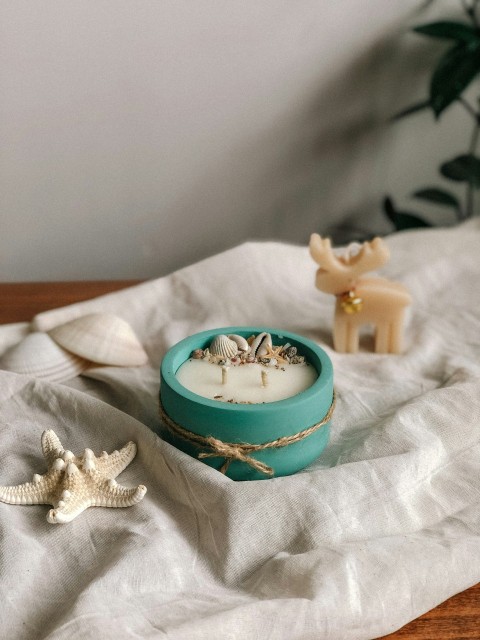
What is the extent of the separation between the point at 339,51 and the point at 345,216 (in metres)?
0.26

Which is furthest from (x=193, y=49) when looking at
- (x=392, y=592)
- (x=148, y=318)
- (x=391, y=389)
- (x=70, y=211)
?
(x=392, y=592)

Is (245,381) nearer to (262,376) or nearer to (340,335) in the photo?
(262,376)

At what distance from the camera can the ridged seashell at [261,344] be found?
72cm

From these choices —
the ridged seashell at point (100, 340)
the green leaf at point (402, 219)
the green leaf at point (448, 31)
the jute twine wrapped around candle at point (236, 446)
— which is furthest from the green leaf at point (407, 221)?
the jute twine wrapped around candle at point (236, 446)

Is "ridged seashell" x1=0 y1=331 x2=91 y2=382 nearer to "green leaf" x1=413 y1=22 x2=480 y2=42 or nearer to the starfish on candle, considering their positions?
the starfish on candle

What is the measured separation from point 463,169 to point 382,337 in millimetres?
507

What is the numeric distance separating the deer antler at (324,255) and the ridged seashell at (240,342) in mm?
145

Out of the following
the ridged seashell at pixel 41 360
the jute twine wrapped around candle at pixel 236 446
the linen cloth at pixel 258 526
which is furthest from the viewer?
the ridged seashell at pixel 41 360

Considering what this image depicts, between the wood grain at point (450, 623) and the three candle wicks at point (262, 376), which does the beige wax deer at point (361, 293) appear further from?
the wood grain at point (450, 623)

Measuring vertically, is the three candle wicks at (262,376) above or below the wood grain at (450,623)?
above

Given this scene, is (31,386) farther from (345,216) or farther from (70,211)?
(345,216)

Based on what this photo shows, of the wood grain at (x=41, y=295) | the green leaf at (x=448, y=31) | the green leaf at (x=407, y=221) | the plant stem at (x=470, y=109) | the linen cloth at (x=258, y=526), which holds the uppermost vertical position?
the green leaf at (x=448, y=31)

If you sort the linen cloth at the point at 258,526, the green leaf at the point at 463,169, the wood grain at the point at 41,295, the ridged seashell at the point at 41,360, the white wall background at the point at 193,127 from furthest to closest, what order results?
the green leaf at the point at 463,169, the white wall background at the point at 193,127, the wood grain at the point at 41,295, the ridged seashell at the point at 41,360, the linen cloth at the point at 258,526

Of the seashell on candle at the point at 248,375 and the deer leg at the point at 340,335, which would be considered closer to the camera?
the seashell on candle at the point at 248,375
